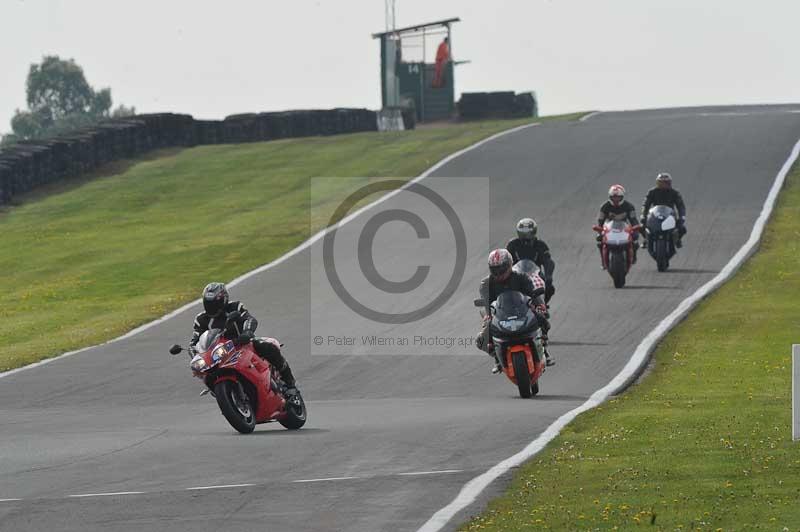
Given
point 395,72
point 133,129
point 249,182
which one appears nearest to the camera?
point 249,182

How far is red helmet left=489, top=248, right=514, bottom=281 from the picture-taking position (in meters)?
18.1

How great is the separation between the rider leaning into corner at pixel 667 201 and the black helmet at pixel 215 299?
49.5 feet

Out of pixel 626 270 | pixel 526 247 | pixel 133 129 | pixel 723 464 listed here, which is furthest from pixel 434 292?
pixel 133 129

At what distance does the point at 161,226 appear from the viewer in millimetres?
40719

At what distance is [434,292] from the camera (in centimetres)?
2791

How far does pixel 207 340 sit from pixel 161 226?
83.9 feet

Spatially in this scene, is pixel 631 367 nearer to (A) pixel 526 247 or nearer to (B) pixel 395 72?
(A) pixel 526 247

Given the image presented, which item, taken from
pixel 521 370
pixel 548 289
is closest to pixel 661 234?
pixel 548 289

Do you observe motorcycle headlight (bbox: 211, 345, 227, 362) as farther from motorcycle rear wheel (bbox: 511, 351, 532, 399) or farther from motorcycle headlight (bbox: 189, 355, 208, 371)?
motorcycle rear wheel (bbox: 511, 351, 532, 399)

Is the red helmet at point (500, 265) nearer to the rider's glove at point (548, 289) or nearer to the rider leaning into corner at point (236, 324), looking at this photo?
the rider leaning into corner at point (236, 324)

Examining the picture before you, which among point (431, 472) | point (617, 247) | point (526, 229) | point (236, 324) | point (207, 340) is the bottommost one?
point (431, 472)

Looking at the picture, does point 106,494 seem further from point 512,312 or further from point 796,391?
point 512,312

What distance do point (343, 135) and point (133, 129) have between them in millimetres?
7881

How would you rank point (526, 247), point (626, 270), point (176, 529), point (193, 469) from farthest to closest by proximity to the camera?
point (626, 270) < point (526, 247) < point (193, 469) < point (176, 529)
